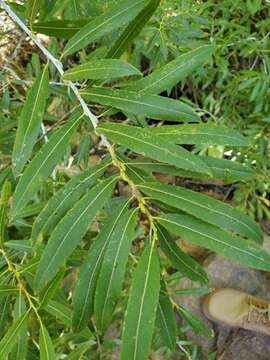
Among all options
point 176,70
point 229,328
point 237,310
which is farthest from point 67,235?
point 229,328

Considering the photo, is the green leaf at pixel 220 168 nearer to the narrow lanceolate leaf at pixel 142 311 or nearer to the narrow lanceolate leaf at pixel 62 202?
the narrow lanceolate leaf at pixel 62 202

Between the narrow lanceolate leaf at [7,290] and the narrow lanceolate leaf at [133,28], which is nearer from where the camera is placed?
the narrow lanceolate leaf at [133,28]

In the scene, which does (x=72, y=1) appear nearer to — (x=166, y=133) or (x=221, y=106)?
(x=166, y=133)

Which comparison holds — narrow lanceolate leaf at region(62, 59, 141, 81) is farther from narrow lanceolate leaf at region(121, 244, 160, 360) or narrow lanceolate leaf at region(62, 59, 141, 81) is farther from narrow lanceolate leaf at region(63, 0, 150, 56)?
narrow lanceolate leaf at region(121, 244, 160, 360)

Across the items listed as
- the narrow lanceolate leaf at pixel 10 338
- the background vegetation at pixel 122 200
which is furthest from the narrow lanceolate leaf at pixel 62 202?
the narrow lanceolate leaf at pixel 10 338

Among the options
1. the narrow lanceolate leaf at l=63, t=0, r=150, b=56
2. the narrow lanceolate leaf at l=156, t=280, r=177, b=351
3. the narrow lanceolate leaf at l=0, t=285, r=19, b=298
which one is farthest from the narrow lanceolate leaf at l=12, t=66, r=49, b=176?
the narrow lanceolate leaf at l=156, t=280, r=177, b=351
